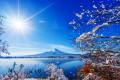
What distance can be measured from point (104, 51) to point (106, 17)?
3.81 feet

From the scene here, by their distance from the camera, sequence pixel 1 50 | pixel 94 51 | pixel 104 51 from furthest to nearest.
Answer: pixel 1 50 < pixel 94 51 < pixel 104 51

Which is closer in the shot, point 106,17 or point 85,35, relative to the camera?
point 85,35

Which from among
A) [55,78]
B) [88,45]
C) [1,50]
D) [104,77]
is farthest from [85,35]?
[55,78]

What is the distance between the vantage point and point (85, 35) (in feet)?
7.61

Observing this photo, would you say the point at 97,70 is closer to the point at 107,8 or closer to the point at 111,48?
the point at 111,48

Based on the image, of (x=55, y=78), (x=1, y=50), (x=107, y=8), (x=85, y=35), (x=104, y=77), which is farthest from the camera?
(x=55, y=78)

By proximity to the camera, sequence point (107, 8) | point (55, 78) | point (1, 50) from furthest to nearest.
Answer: point (55, 78)
point (1, 50)
point (107, 8)

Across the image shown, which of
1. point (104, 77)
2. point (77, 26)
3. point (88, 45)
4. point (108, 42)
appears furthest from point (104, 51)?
point (104, 77)

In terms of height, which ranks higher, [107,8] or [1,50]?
[107,8]

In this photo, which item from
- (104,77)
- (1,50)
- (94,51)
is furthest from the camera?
(1,50)

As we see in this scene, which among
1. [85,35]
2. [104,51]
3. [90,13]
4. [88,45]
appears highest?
[90,13]

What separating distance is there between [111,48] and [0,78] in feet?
18.0

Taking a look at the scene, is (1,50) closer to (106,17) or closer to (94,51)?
(94,51)

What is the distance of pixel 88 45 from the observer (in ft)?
10.2
